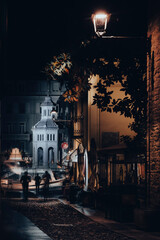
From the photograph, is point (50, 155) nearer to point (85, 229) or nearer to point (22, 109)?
point (22, 109)

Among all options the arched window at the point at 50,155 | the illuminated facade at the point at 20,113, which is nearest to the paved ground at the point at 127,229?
the arched window at the point at 50,155

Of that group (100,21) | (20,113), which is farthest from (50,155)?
(100,21)

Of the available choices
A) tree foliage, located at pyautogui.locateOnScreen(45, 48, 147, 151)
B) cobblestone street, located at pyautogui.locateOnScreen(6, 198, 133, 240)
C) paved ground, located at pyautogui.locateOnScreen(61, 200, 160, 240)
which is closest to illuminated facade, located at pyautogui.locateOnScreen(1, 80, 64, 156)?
cobblestone street, located at pyautogui.locateOnScreen(6, 198, 133, 240)

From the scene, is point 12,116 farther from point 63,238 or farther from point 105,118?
point 63,238

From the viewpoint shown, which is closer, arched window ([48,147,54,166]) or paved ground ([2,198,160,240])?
paved ground ([2,198,160,240])

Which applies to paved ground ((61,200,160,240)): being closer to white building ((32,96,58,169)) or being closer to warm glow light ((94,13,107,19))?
warm glow light ((94,13,107,19))

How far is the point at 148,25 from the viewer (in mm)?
14938

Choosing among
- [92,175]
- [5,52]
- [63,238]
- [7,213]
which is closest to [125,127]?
[92,175]

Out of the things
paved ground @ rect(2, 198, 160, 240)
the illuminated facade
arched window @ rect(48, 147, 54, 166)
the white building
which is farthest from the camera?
the illuminated facade

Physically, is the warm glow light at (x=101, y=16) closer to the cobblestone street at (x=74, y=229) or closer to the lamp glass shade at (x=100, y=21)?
the lamp glass shade at (x=100, y=21)

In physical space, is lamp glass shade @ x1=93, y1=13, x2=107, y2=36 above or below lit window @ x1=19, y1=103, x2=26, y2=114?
below

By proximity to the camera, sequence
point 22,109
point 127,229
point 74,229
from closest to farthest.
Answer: point 127,229 < point 74,229 < point 22,109

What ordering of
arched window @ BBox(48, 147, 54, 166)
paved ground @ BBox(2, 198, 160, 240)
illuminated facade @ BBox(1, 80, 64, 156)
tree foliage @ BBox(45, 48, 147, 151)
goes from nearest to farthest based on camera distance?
paved ground @ BBox(2, 198, 160, 240)
tree foliage @ BBox(45, 48, 147, 151)
arched window @ BBox(48, 147, 54, 166)
illuminated facade @ BBox(1, 80, 64, 156)

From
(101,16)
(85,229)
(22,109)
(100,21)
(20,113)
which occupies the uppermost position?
(22,109)
